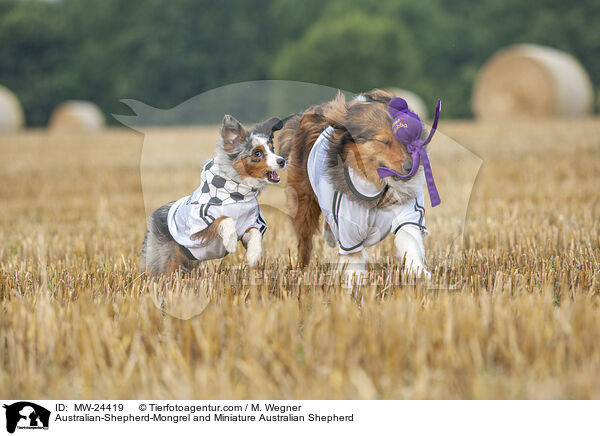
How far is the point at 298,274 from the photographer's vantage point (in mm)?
2799

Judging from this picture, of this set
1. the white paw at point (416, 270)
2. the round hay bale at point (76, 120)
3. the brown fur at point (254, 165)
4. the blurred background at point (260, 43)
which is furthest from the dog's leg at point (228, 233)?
the round hay bale at point (76, 120)

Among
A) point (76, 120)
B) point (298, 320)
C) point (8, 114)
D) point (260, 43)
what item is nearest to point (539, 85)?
point (298, 320)

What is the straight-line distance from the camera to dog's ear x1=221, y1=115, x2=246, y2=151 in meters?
2.35

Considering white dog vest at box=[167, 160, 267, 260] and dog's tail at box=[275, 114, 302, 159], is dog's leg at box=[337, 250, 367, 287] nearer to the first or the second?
white dog vest at box=[167, 160, 267, 260]

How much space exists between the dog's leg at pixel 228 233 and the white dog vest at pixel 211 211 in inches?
1.4

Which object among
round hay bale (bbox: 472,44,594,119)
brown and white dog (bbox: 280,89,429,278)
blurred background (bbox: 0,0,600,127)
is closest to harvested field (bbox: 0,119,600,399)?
brown and white dog (bbox: 280,89,429,278)

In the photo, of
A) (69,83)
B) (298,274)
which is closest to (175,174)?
(298,274)

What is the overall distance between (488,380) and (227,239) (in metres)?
1.16

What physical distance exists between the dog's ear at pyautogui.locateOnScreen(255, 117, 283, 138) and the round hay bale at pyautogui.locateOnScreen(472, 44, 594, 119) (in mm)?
17826

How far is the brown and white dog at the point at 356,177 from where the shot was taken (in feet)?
7.75

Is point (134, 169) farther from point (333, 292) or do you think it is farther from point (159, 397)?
point (159, 397)

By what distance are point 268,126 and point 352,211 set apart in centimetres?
51
